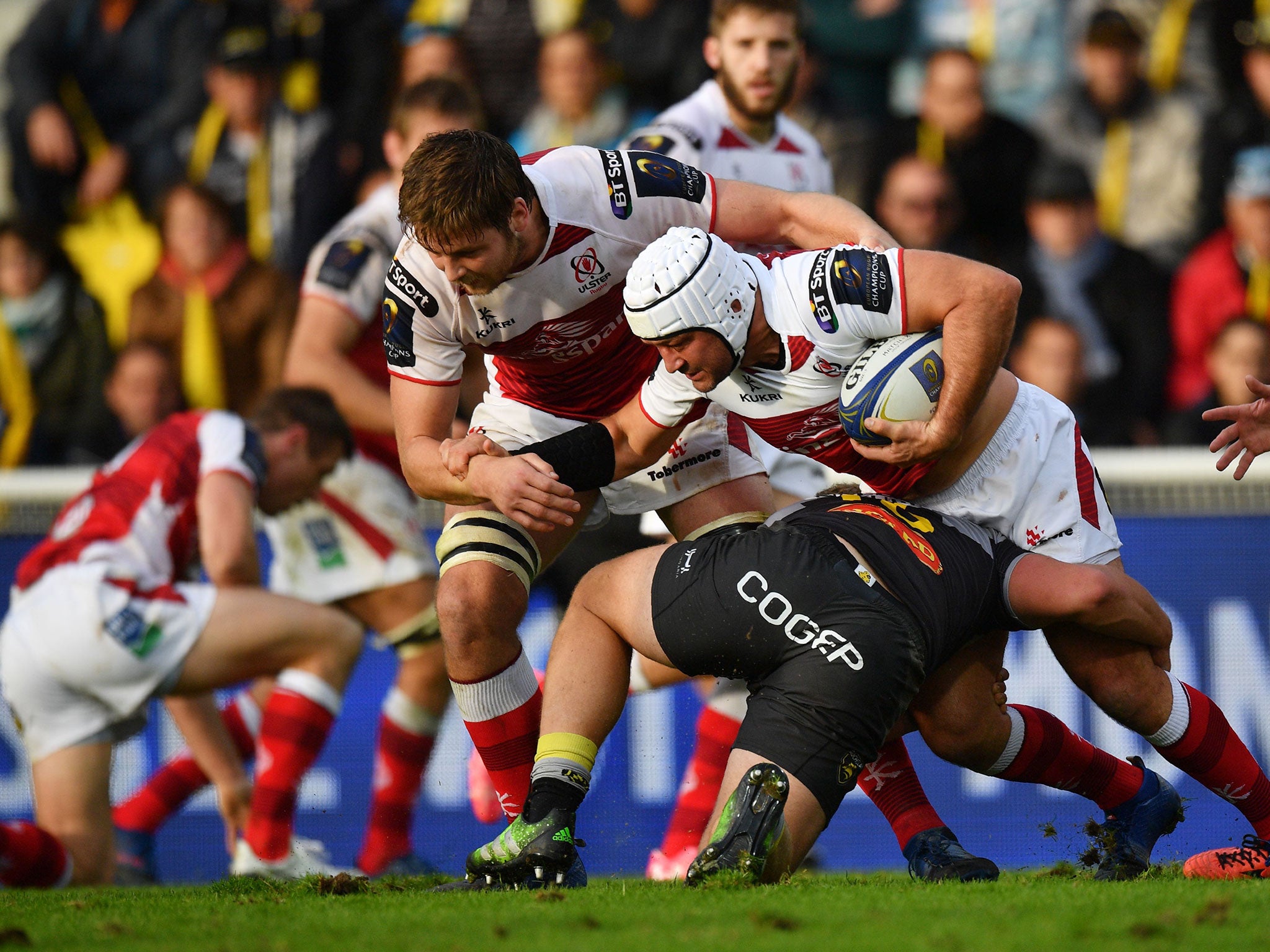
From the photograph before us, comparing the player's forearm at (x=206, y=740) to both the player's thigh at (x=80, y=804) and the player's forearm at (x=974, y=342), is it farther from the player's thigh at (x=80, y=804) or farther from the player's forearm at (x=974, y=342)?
the player's forearm at (x=974, y=342)

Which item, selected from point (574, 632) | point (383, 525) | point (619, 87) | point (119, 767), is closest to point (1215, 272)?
point (619, 87)

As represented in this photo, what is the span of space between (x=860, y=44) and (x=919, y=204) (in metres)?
1.42

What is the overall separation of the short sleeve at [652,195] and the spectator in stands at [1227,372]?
14.1 feet

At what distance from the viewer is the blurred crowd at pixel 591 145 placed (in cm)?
844

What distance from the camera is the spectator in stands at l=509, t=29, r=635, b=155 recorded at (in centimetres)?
909

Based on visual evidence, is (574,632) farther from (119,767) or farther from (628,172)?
(119,767)

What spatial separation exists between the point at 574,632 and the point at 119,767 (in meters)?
4.33

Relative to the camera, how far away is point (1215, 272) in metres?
8.44

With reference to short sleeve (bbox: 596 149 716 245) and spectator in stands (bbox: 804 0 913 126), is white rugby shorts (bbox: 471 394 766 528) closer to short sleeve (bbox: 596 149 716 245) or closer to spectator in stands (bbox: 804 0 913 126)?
short sleeve (bbox: 596 149 716 245)

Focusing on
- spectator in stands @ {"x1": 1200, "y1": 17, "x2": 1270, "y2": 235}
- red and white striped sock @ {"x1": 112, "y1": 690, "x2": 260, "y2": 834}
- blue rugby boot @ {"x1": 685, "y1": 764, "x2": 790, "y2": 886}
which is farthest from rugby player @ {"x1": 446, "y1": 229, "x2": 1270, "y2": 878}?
spectator in stands @ {"x1": 1200, "y1": 17, "x2": 1270, "y2": 235}

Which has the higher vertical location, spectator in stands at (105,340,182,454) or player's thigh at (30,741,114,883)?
spectator in stands at (105,340,182,454)

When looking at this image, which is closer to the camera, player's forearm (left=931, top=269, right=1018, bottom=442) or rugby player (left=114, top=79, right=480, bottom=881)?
player's forearm (left=931, top=269, right=1018, bottom=442)

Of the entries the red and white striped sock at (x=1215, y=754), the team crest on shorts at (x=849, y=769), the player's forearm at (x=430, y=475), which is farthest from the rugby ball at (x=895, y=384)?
the red and white striped sock at (x=1215, y=754)

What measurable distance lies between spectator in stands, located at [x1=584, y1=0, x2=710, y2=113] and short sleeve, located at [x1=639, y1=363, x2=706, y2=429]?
5.14 meters
